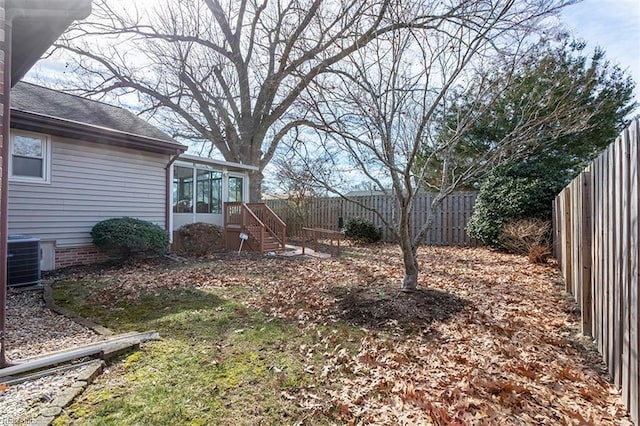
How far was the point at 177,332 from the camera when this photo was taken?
379cm

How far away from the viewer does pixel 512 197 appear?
29.8 ft

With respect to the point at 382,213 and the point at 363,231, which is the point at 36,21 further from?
the point at 382,213

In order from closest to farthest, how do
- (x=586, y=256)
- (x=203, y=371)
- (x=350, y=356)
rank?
(x=203, y=371)
(x=350, y=356)
(x=586, y=256)

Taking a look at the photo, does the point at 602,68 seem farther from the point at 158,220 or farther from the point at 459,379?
the point at 158,220

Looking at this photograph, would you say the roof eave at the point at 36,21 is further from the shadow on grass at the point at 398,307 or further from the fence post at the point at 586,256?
the fence post at the point at 586,256

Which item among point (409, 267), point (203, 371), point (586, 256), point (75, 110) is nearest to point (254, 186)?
point (75, 110)

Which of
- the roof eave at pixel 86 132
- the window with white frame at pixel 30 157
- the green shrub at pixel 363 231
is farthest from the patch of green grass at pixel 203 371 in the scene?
the green shrub at pixel 363 231

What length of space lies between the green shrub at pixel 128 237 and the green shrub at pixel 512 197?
9.04 meters

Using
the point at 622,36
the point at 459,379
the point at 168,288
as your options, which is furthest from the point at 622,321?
the point at 622,36

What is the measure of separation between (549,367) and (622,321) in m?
0.80

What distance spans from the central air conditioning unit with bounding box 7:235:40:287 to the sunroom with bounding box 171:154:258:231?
495 centimetres

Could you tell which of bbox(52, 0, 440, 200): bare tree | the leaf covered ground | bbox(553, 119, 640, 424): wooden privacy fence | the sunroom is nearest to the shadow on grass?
the leaf covered ground

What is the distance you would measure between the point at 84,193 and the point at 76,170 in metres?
0.57

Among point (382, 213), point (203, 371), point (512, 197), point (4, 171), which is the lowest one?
point (203, 371)
